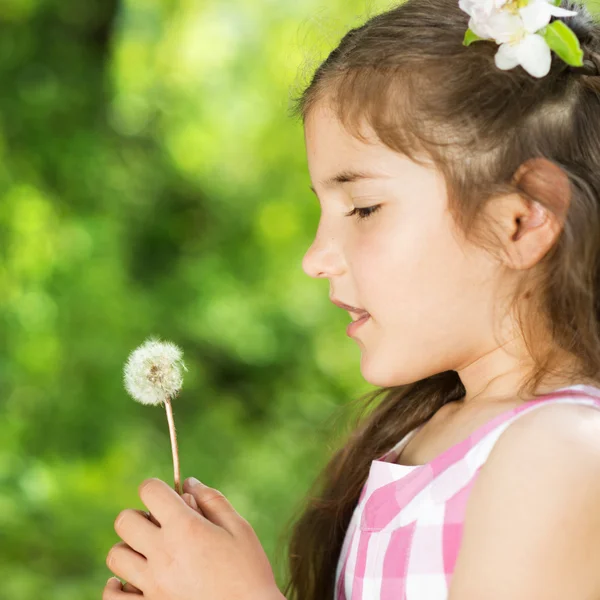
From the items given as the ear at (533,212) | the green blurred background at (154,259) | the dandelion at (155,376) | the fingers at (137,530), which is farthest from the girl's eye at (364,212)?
the green blurred background at (154,259)

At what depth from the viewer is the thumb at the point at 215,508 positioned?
84cm

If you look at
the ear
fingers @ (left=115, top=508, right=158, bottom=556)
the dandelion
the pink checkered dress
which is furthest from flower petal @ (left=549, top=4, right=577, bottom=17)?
fingers @ (left=115, top=508, right=158, bottom=556)

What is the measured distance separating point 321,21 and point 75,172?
1.64m

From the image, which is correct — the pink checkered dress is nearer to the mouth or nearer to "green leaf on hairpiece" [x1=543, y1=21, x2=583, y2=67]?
the mouth

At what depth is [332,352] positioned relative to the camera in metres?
2.97

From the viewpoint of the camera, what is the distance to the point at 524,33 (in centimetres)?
77

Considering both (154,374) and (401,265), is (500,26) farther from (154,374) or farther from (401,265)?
(154,374)

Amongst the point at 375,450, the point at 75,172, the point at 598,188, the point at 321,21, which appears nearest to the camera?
the point at 598,188

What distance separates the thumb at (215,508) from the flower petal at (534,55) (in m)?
0.49

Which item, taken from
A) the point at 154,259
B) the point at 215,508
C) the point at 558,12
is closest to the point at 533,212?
the point at 558,12

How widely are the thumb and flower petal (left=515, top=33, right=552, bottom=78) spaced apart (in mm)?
493

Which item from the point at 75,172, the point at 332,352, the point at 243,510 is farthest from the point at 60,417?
the point at 332,352

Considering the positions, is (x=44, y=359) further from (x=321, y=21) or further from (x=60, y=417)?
(x=321, y=21)

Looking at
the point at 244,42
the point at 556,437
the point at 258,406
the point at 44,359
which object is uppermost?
the point at 244,42
